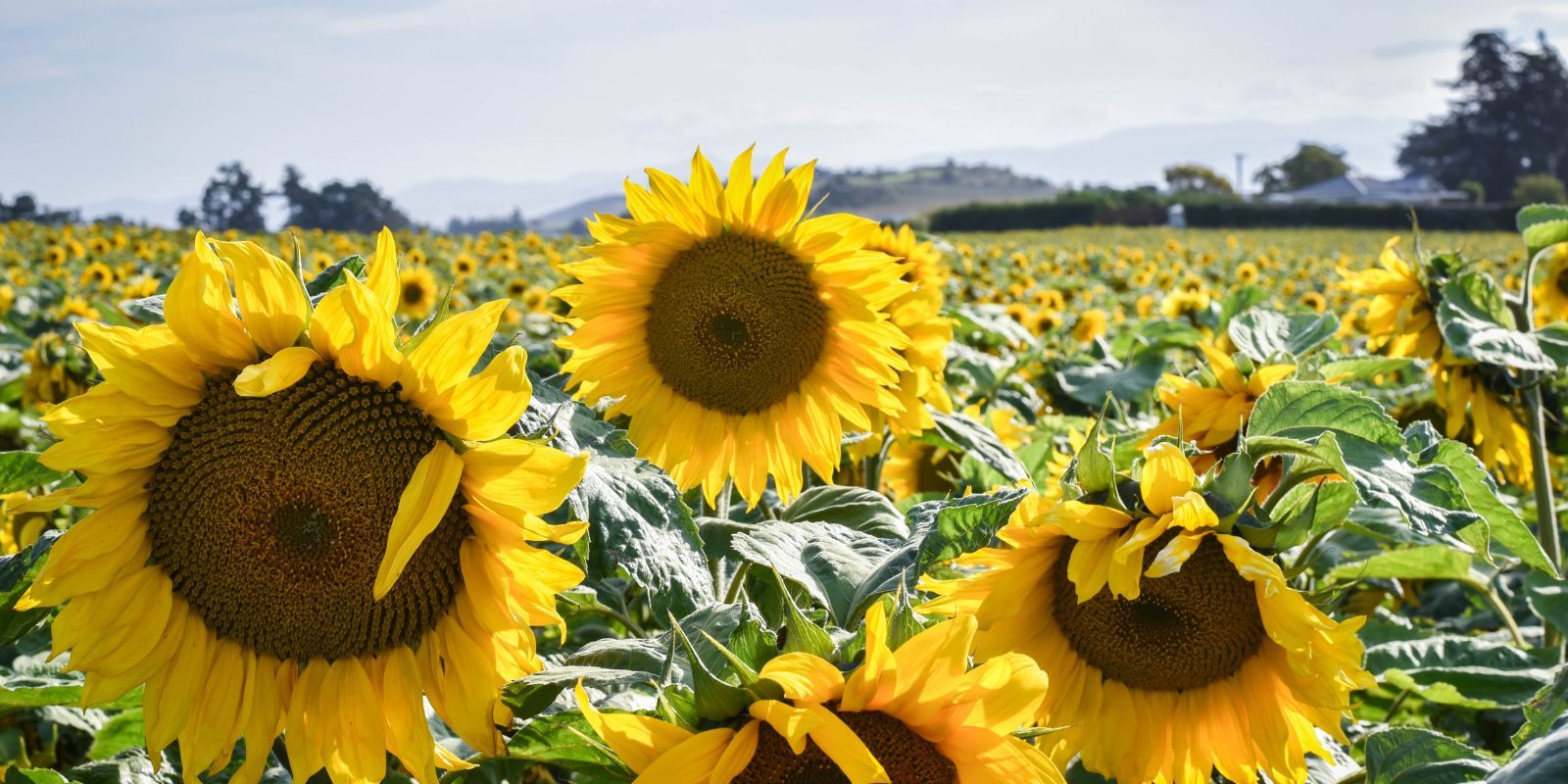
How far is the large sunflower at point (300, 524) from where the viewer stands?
1252 mm

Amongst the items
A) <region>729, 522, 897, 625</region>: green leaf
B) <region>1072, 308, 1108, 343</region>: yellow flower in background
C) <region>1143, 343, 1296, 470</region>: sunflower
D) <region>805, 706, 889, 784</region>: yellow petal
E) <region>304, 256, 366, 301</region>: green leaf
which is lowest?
<region>1072, 308, 1108, 343</region>: yellow flower in background

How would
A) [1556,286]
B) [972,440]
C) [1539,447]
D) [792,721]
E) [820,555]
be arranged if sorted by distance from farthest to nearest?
1. [1556,286]
2. [1539,447]
3. [972,440]
4. [820,555]
5. [792,721]

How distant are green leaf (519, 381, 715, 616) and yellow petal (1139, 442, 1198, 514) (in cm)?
55

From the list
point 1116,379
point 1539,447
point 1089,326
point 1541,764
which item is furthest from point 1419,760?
point 1089,326

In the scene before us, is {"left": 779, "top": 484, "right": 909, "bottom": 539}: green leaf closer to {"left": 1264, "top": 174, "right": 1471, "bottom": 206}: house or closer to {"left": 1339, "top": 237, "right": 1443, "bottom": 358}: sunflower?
{"left": 1339, "top": 237, "right": 1443, "bottom": 358}: sunflower

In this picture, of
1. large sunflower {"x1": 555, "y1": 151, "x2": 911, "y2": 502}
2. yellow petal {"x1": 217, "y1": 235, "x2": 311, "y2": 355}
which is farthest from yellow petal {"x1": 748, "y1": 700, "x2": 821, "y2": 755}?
large sunflower {"x1": 555, "y1": 151, "x2": 911, "y2": 502}

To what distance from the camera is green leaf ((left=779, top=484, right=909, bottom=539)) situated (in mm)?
2053

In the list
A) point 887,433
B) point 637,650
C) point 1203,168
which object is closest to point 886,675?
point 637,650

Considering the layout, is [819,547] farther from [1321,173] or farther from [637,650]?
[1321,173]

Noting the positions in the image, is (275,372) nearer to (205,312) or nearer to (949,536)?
(205,312)

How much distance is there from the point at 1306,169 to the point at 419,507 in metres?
110

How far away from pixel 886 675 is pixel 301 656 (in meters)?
0.68

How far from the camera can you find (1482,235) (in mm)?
46156

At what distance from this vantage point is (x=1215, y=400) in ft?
6.88
